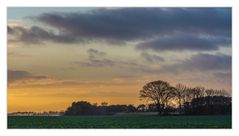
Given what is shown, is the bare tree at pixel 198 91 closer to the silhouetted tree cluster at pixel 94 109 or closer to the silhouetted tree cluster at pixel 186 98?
the silhouetted tree cluster at pixel 186 98

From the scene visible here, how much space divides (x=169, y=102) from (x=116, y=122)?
3.02ft

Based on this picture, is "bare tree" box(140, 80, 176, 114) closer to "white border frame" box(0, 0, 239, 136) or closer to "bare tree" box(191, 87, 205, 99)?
"bare tree" box(191, 87, 205, 99)

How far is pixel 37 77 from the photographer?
13289 millimetres

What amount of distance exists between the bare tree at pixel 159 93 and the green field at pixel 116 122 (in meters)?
0.24

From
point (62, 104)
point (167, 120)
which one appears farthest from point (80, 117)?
point (167, 120)

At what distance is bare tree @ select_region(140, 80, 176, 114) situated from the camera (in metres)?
13.4

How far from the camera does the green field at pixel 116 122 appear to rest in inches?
525

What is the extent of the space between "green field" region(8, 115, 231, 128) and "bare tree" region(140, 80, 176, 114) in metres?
0.24

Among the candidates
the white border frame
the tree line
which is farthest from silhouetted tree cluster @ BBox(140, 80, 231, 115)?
the white border frame

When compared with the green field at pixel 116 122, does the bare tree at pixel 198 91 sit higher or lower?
higher
